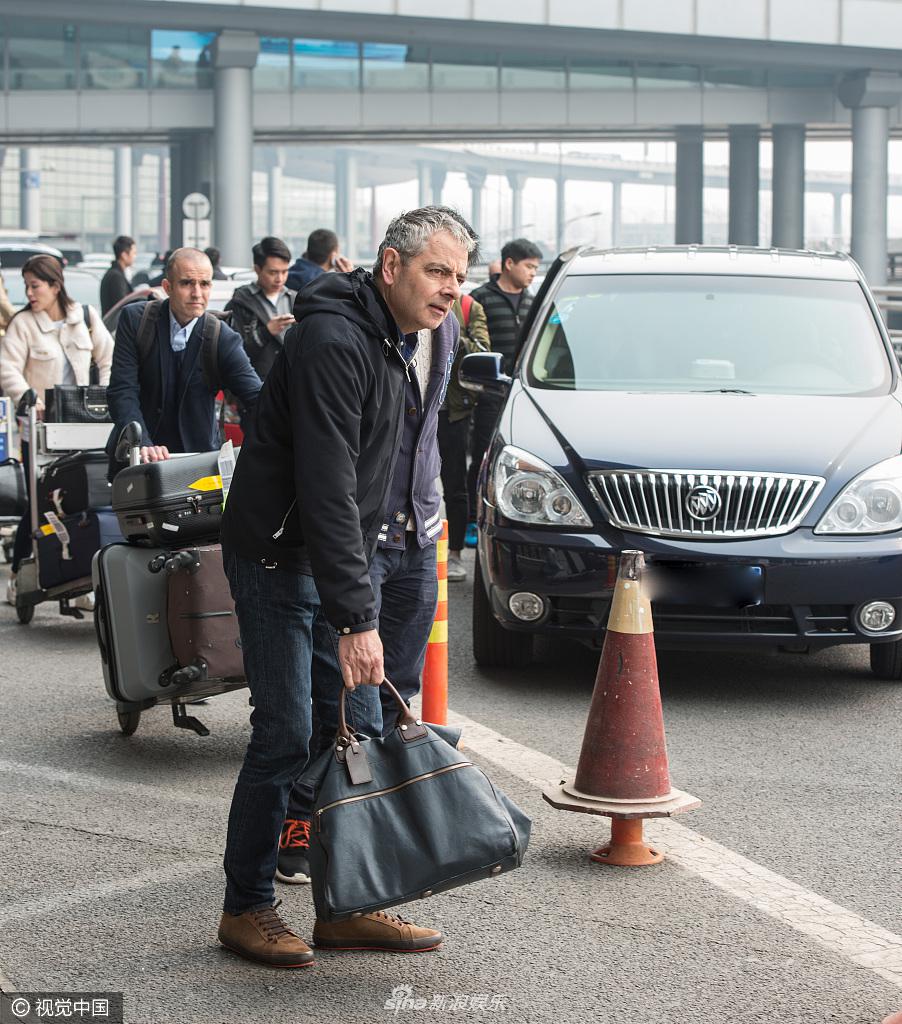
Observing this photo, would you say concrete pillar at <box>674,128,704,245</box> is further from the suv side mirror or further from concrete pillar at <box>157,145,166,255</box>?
the suv side mirror

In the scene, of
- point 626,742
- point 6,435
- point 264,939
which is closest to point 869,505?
point 626,742

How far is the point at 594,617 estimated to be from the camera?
21.5 feet

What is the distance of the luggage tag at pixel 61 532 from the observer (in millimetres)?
7648

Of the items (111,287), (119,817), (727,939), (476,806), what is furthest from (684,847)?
(111,287)

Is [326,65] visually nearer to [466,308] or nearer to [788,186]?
[788,186]

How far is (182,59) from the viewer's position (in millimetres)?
44438

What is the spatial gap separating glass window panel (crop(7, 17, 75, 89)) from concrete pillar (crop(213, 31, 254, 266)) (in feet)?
12.9

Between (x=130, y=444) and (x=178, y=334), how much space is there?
701mm

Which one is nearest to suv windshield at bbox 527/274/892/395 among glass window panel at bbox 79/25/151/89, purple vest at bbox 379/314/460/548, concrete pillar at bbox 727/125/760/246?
purple vest at bbox 379/314/460/548

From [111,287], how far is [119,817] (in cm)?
1263

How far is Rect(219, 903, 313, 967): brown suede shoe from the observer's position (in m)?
3.88

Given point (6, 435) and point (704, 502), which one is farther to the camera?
point (6, 435)

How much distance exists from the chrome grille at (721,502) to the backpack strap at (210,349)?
173cm

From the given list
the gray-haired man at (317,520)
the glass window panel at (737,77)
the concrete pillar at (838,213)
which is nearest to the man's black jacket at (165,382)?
the gray-haired man at (317,520)
